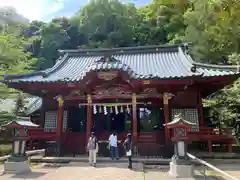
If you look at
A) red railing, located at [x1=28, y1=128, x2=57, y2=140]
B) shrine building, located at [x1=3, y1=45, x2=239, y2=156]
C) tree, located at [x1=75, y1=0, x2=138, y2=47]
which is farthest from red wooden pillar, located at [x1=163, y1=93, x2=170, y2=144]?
tree, located at [x1=75, y1=0, x2=138, y2=47]

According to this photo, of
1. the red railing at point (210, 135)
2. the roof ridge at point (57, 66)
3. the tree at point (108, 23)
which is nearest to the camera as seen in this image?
the red railing at point (210, 135)

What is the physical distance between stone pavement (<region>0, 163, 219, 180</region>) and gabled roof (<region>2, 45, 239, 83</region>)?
4.42 metres

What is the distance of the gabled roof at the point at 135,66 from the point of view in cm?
1112

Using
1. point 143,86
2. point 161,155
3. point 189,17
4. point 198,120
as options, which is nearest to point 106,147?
point 161,155

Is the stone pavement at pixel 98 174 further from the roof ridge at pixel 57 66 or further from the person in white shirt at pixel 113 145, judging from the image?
the roof ridge at pixel 57 66

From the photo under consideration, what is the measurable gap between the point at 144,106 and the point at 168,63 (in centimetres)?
369

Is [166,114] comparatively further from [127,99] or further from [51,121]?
[51,121]

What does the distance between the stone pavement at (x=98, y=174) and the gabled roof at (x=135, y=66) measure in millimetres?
4418

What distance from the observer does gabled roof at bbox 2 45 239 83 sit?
36.5 feet

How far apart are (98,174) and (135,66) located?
29.3 feet

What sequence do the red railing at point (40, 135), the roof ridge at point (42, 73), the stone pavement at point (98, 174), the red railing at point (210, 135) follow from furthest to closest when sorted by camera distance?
the roof ridge at point (42, 73) → the red railing at point (40, 135) → the red railing at point (210, 135) → the stone pavement at point (98, 174)

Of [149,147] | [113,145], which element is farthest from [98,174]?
[149,147]

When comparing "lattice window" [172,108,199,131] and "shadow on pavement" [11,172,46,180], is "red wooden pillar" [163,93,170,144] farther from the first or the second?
"shadow on pavement" [11,172,46,180]

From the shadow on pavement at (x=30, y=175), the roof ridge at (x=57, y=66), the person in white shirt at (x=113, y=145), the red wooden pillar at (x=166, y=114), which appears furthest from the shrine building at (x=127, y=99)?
the shadow on pavement at (x=30, y=175)
